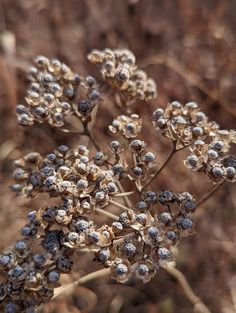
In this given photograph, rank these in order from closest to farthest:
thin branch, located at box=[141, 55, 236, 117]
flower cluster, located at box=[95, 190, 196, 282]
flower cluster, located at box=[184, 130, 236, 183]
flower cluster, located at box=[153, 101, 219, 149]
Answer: flower cluster, located at box=[95, 190, 196, 282] → flower cluster, located at box=[184, 130, 236, 183] → flower cluster, located at box=[153, 101, 219, 149] → thin branch, located at box=[141, 55, 236, 117]

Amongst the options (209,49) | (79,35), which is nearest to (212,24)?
(209,49)

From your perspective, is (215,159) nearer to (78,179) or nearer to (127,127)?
(127,127)

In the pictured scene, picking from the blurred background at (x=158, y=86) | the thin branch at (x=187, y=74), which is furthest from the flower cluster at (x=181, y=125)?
the thin branch at (x=187, y=74)

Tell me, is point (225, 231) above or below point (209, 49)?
below

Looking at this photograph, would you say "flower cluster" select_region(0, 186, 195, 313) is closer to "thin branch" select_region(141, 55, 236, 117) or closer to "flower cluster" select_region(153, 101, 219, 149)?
"flower cluster" select_region(153, 101, 219, 149)

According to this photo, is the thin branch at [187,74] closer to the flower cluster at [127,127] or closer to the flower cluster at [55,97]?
the flower cluster at [55,97]

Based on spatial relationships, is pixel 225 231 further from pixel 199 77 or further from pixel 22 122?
pixel 22 122

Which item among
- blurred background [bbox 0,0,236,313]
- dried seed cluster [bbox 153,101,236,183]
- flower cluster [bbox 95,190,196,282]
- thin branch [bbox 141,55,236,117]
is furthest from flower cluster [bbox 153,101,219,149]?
thin branch [bbox 141,55,236,117]
